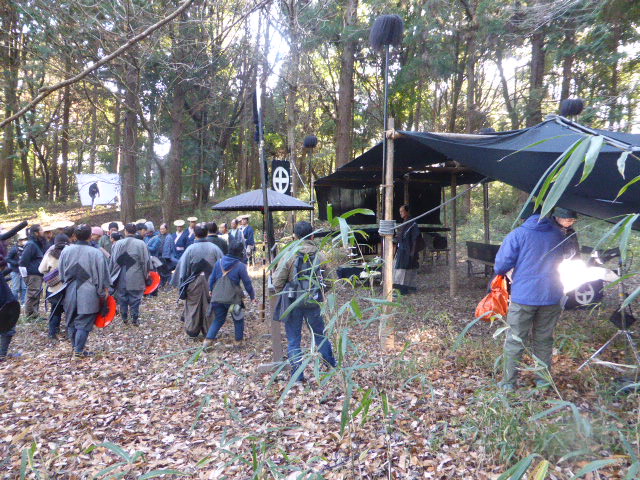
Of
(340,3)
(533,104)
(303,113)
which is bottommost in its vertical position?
(533,104)

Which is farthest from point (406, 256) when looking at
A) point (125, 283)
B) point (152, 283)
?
point (125, 283)

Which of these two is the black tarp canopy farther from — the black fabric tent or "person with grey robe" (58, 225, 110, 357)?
the black fabric tent

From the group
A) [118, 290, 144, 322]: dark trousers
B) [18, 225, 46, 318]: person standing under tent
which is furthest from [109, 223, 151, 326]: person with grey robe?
[18, 225, 46, 318]: person standing under tent

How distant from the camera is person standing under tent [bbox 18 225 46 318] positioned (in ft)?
22.2

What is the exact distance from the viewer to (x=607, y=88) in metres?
10.7

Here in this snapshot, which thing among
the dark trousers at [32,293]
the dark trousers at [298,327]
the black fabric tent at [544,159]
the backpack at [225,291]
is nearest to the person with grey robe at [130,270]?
the dark trousers at [32,293]

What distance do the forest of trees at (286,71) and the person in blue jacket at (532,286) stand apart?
3.55 metres

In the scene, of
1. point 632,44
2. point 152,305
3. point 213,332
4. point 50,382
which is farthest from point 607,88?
point 50,382

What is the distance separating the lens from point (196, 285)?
230 inches

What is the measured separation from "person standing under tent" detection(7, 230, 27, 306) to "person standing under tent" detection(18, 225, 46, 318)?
25 cm

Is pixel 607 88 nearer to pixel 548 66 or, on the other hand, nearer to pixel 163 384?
pixel 548 66

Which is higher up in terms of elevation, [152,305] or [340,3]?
[340,3]

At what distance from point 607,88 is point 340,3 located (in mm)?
9217

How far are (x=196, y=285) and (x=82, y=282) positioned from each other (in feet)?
4.55
